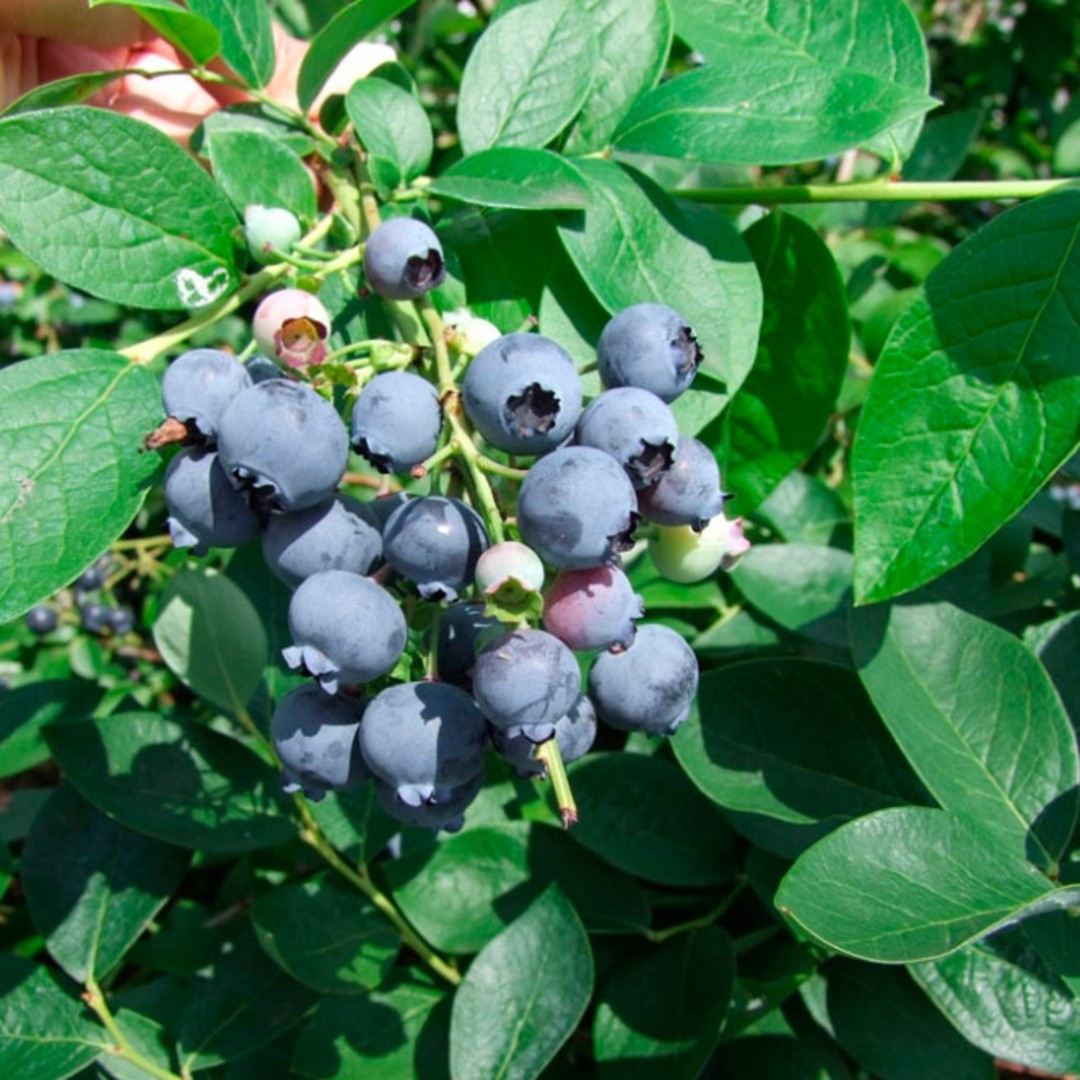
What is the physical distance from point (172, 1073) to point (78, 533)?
2.39 feet

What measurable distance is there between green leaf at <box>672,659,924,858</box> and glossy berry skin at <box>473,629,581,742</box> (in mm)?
479

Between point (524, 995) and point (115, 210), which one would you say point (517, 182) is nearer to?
point (115, 210)

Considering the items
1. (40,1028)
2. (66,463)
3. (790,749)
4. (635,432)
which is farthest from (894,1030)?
(66,463)

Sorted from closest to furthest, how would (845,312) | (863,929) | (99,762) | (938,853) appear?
(863,929) < (938,853) < (845,312) < (99,762)

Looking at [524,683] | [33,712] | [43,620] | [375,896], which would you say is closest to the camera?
[524,683]

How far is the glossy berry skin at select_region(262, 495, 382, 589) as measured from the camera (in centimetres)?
83

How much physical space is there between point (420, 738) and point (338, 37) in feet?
2.47

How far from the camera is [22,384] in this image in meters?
0.92

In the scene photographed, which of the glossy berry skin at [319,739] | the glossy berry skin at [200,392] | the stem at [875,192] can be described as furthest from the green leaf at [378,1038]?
the stem at [875,192]

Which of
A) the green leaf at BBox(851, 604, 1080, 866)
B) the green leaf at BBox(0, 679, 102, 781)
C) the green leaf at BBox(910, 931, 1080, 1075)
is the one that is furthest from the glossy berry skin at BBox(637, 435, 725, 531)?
the green leaf at BBox(0, 679, 102, 781)

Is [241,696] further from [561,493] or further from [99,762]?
[561,493]

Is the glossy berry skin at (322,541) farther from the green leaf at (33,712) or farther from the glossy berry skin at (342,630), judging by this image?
the green leaf at (33,712)

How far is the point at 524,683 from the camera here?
74cm

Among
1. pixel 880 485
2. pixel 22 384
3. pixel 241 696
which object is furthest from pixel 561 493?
pixel 241 696
